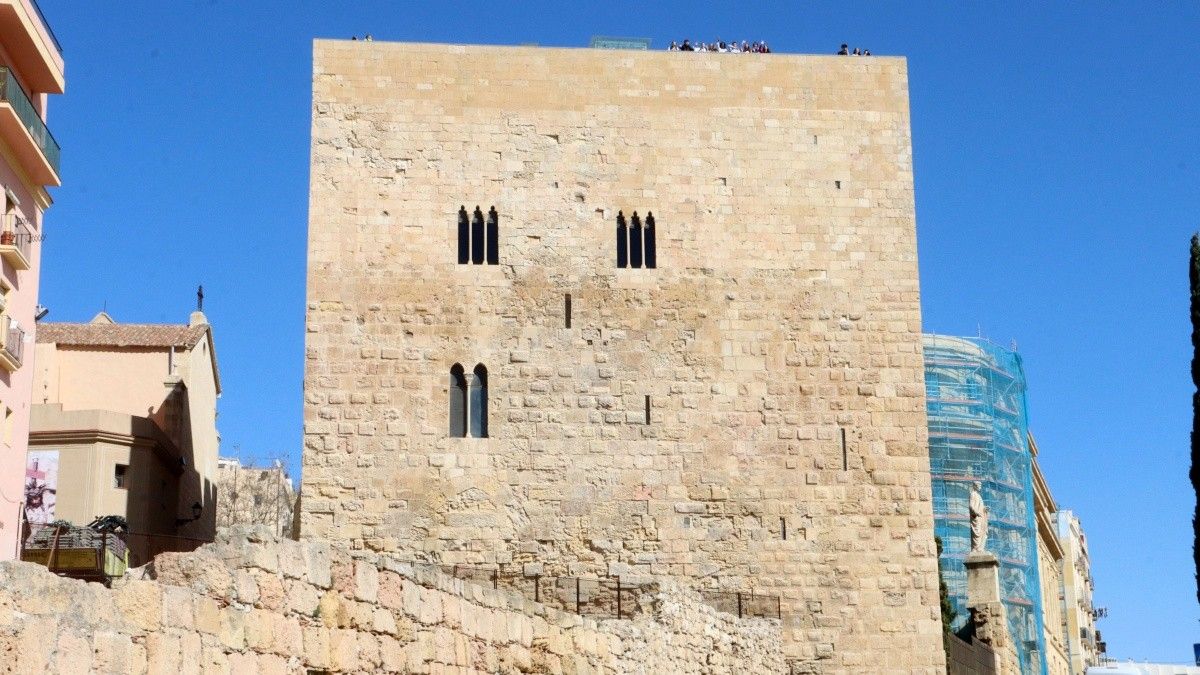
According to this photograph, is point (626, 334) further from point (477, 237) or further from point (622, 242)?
point (477, 237)

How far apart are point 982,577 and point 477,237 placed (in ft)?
24.3

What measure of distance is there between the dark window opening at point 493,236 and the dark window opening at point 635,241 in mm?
1332

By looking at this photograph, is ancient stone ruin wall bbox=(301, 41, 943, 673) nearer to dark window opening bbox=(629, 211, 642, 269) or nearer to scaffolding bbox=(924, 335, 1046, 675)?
dark window opening bbox=(629, 211, 642, 269)

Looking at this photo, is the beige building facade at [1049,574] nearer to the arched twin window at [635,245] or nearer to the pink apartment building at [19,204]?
the arched twin window at [635,245]

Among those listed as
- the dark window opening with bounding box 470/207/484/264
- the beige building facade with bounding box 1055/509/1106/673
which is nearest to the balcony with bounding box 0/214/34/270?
the dark window opening with bounding box 470/207/484/264

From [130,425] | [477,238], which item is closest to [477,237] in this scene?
[477,238]

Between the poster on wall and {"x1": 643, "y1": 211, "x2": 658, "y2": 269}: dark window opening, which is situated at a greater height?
{"x1": 643, "y1": 211, "x2": 658, "y2": 269}: dark window opening

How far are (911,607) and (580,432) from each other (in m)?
3.66

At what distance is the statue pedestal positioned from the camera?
1880 centimetres

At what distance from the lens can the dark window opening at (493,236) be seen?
628 inches

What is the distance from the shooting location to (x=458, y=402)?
613 inches

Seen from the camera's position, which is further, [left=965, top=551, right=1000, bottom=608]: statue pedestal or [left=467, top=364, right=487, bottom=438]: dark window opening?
[left=965, top=551, right=1000, bottom=608]: statue pedestal

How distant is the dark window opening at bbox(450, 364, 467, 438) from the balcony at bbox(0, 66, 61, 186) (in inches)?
Result: 206

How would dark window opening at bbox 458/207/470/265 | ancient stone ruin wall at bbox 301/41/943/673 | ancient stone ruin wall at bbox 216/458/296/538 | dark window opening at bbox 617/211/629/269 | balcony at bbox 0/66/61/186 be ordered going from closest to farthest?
ancient stone ruin wall at bbox 301/41/943/673
dark window opening at bbox 458/207/470/265
dark window opening at bbox 617/211/629/269
balcony at bbox 0/66/61/186
ancient stone ruin wall at bbox 216/458/296/538
